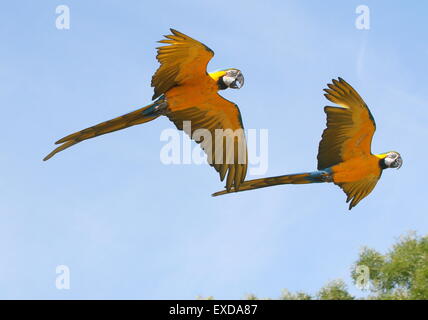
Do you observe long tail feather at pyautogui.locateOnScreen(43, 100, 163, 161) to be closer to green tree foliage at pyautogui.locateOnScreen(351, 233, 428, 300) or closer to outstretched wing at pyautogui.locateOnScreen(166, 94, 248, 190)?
outstretched wing at pyautogui.locateOnScreen(166, 94, 248, 190)

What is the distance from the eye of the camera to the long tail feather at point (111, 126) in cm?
912

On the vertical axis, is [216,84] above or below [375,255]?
above

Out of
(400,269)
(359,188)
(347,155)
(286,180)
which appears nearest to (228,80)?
(286,180)

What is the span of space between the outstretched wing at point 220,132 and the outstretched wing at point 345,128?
1049mm

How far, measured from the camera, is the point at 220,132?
32.0 ft

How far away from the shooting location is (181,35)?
28.5ft

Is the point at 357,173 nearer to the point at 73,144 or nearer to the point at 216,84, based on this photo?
the point at 216,84

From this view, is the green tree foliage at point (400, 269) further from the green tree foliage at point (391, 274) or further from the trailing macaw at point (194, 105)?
the trailing macaw at point (194, 105)

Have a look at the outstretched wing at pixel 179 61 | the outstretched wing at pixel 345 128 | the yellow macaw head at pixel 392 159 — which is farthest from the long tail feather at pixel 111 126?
the yellow macaw head at pixel 392 159

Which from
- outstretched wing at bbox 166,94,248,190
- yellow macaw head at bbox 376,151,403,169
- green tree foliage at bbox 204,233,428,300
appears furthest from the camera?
green tree foliage at bbox 204,233,428,300

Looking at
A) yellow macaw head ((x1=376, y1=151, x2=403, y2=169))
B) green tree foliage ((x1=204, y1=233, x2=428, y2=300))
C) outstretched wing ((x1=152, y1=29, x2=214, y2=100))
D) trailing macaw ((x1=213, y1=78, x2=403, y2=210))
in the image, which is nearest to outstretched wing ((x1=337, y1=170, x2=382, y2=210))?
trailing macaw ((x1=213, y1=78, x2=403, y2=210))

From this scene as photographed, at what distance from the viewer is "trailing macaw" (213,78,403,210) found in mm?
9508
